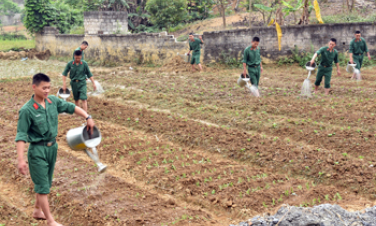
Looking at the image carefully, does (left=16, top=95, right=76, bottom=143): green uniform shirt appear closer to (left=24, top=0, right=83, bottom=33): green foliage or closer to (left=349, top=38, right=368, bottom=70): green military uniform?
(left=349, top=38, right=368, bottom=70): green military uniform

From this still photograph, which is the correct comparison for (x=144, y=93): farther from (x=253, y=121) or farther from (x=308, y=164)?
(x=308, y=164)

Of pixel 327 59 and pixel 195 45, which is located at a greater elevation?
pixel 195 45

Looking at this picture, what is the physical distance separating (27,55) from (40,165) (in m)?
18.1

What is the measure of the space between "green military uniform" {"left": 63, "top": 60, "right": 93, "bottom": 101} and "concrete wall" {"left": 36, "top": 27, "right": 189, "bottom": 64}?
7532mm

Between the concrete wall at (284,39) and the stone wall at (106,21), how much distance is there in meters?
6.36

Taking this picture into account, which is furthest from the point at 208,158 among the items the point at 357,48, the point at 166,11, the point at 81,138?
the point at 166,11

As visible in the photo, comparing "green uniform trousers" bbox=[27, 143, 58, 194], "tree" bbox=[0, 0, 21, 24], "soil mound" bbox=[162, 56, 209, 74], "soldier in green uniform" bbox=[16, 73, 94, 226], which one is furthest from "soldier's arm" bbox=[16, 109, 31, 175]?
"tree" bbox=[0, 0, 21, 24]

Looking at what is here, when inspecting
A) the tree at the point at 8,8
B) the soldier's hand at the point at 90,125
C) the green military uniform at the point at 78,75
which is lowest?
the soldier's hand at the point at 90,125

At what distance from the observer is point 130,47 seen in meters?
17.0

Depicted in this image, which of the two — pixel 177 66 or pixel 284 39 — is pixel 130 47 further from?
pixel 284 39

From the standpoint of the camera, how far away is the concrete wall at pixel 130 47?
52.5 feet

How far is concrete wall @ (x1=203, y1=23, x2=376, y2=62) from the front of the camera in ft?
45.2

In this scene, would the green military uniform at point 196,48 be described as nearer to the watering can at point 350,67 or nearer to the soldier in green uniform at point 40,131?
Result: the watering can at point 350,67

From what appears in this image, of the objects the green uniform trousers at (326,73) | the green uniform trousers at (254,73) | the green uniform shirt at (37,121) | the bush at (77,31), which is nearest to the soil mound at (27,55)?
the bush at (77,31)
